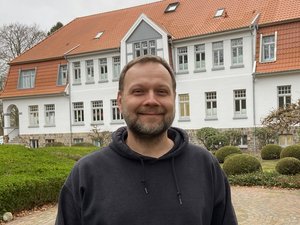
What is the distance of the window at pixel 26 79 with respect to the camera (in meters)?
34.8

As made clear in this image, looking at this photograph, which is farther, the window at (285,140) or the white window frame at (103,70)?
the white window frame at (103,70)

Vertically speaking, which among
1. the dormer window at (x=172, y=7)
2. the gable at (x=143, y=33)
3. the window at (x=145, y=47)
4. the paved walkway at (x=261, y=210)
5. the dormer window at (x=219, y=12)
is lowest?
the paved walkway at (x=261, y=210)

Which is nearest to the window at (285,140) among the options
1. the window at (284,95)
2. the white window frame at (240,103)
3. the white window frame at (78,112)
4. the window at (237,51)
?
the window at (284,95)

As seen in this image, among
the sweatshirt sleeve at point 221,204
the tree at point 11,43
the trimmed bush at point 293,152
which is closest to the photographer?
the sweatshirt sleeve at point 221,204

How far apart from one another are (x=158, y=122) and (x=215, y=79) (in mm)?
24851

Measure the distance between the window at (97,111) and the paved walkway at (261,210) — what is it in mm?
20272

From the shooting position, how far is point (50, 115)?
112 ft

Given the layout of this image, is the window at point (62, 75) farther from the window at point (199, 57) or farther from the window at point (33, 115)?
the window at point (199, 57)

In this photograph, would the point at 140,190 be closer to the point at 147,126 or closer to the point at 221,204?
the point at 147,126

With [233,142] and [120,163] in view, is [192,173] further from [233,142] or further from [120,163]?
[233,142]

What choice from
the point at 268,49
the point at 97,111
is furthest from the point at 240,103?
the point at 97,111

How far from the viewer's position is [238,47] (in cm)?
2611

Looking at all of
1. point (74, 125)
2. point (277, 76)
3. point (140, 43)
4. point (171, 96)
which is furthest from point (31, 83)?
point (171, 96)

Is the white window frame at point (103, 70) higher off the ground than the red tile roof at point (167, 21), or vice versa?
the red tile roof at point (167, 21)
